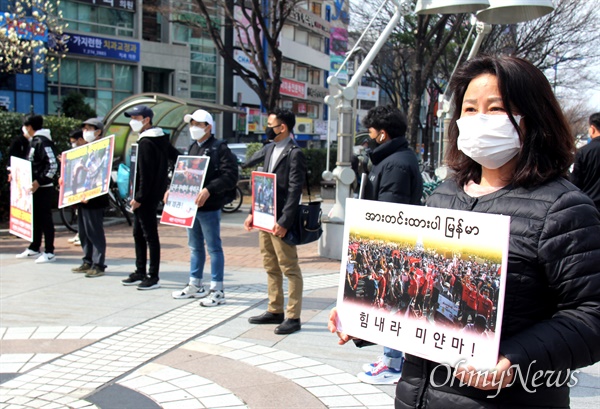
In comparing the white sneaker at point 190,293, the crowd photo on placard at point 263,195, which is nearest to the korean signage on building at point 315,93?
the white sneaker at point 190,293

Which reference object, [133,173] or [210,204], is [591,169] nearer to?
[210,204]

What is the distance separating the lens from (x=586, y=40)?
2384 centimetres

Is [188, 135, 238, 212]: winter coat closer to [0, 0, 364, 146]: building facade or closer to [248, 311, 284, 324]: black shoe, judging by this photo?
[248, 311, 284, 324]: black shoe

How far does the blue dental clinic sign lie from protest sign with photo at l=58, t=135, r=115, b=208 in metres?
26.1

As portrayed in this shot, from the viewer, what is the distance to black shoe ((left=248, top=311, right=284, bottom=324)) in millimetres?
5973

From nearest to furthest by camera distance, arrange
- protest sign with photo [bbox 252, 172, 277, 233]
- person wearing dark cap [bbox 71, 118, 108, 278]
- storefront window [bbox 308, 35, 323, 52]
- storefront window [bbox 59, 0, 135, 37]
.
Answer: protest sign with photo [bbox 252, 172, 277, 233]
person wearing dark cap [bbox 71, 118, 108, 278]
storefront window [bbox 59, 0, 135, 37]
storefront window [bbox 308, 35, 323, 52]

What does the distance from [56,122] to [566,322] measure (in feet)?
41.4

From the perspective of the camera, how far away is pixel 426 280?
2012 mm

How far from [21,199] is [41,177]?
444mm

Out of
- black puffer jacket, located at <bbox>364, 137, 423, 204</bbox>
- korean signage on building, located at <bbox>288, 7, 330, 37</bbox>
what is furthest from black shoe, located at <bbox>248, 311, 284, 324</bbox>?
korean signage on building, located at <bbox>288, 7, 330, 37</bbox>

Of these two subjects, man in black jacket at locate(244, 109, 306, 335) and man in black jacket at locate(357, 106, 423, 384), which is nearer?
man in black jacket at locate(357, 106, 423, 384)

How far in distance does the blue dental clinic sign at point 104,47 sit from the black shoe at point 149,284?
27.8 metres

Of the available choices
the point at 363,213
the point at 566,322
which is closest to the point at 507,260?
the point at 566,322

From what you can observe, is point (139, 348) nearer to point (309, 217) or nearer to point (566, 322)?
point (309, 217)
